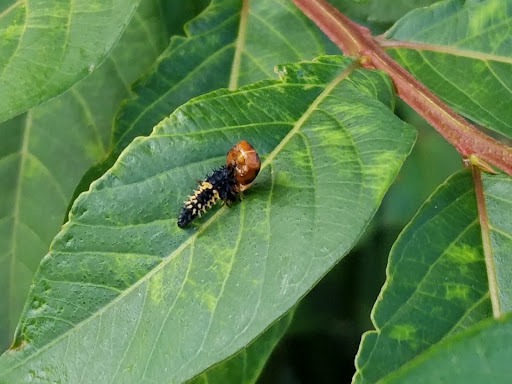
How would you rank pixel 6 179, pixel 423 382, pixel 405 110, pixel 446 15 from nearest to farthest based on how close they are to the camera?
1. pixel 423 382
2. pixel 446 15
3. pixel 6 179
4. pixel 405 110

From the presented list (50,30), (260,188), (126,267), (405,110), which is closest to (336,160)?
(260,188)

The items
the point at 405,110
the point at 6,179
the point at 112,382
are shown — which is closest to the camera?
the point at 112,382

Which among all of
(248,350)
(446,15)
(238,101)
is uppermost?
(238,101)

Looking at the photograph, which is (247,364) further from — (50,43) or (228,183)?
(50,43)

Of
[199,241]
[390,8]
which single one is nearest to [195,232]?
[199,241]

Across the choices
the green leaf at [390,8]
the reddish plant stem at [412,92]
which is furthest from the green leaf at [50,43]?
the green leaf at [390,8]

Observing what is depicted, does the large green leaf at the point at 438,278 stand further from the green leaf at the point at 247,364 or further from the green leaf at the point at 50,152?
the green leaf at the point at 50,152

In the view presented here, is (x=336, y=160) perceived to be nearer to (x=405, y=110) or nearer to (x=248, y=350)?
(x=248, y=350)
